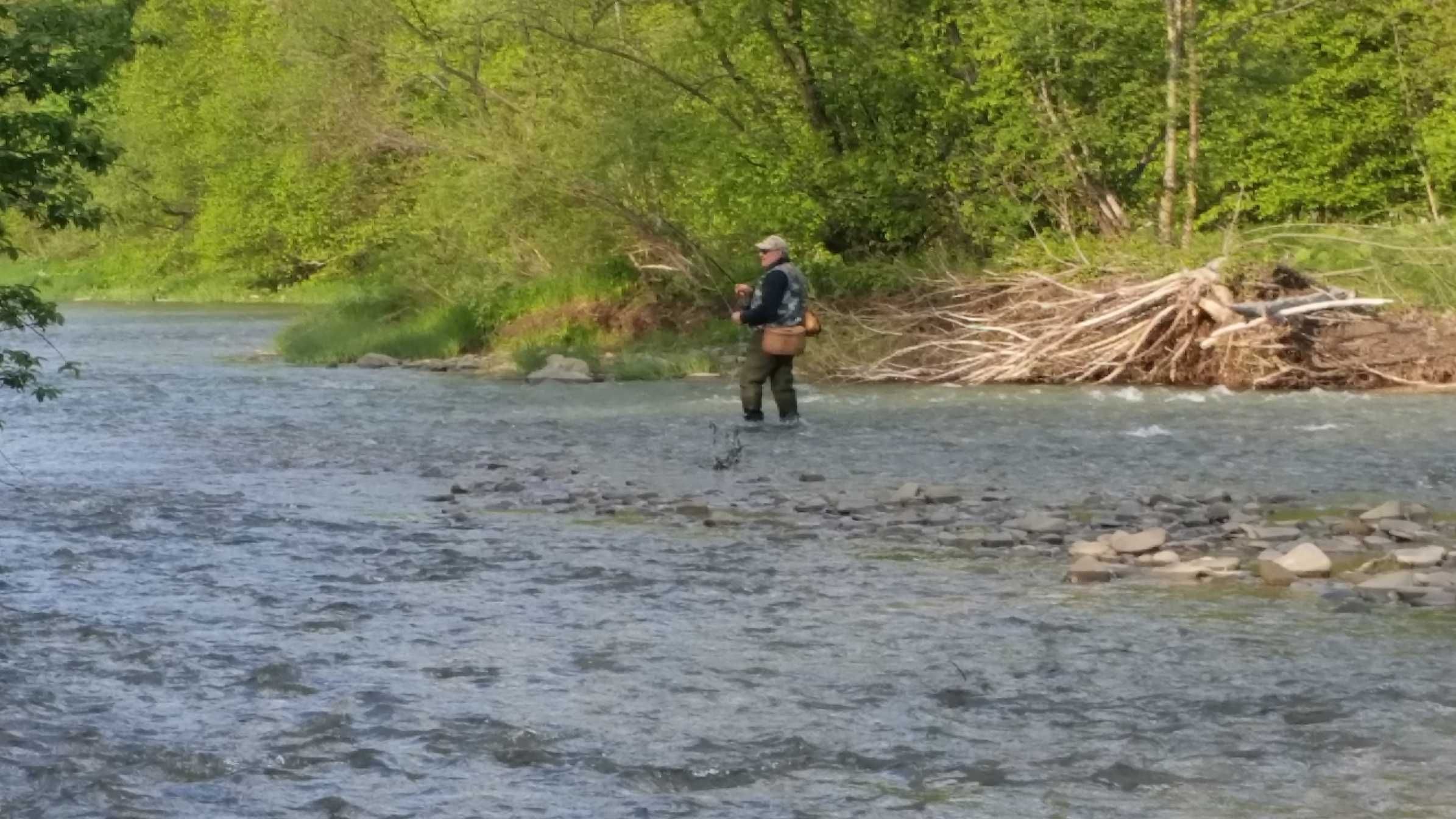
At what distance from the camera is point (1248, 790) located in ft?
19.8

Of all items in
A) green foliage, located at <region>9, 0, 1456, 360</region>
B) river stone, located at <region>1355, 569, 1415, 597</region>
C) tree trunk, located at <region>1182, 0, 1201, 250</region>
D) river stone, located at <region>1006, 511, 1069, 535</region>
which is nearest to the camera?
river stone, located at <region>1355, 569, 1415, 597</region>

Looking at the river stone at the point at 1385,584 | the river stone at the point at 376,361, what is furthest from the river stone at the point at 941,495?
the river stone at the point at 376,361

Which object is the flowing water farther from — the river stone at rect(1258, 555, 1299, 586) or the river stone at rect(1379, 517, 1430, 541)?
the river stone at rect(1379, 517, 1430, 541)

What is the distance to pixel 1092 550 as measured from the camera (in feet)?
34.2

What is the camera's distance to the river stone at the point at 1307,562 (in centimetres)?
979

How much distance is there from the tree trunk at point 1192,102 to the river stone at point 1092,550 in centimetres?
1547

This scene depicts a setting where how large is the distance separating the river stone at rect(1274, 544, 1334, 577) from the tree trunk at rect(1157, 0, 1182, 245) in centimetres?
1599

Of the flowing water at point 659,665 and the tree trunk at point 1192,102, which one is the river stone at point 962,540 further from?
the tree trunk at point 1192,102

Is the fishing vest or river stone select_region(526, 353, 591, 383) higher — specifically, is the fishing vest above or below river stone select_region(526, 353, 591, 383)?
above

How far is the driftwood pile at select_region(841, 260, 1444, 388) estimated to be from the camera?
72.6 feet

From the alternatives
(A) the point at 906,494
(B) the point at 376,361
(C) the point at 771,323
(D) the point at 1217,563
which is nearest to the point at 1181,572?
(D) the point at 1217,563

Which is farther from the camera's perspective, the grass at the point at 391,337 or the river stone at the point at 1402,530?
the grass at the point at 391,337

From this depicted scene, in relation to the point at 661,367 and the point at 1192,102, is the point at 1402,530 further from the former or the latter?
the point at 1192,102

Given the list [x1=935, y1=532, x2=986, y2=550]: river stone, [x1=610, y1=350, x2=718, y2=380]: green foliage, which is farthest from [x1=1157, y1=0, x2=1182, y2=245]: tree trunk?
[x1=935, y1=532, x2=986, y2=550]: river stone
